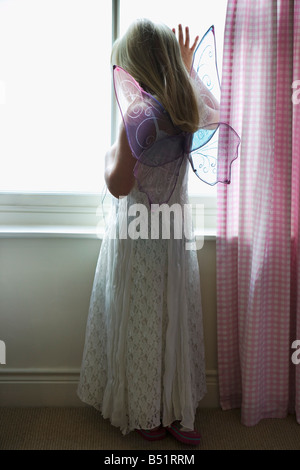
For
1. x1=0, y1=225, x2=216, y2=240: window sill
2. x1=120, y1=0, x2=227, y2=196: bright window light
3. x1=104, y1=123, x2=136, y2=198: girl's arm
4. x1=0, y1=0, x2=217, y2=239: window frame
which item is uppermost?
x1=120, y1=0, x2=227, y2=196: bright window light

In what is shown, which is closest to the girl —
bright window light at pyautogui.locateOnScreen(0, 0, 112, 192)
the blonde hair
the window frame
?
the blonde hair

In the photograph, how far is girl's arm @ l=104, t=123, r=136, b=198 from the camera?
1496mm

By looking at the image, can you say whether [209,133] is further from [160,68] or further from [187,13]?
[187,13]

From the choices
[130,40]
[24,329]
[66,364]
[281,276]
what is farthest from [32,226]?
[281,276]

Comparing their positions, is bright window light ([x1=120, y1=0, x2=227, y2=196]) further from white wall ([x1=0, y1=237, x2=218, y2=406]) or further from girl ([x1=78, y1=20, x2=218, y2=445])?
white wall ([x1=0, y1=237, x2=218, y2=406])

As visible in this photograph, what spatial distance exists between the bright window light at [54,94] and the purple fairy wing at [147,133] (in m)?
0.53

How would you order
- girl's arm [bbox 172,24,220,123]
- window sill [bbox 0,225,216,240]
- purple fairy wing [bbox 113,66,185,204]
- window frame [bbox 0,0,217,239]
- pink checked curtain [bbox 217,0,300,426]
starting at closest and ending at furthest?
purple fairy wing [bbox 113,66,185,204], girl's arm [bbox 172,24,220,123], pink checked curtain [bbox 217,0,300,426], window sill [bbox 0,225,216,240], window frame [bbox 0,0,217,239]

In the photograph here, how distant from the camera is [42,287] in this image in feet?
6.23

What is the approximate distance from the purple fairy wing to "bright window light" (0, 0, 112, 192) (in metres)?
0.53

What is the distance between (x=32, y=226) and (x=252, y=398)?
101cm

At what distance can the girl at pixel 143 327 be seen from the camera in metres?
1.65

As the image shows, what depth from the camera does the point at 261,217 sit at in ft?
5.81

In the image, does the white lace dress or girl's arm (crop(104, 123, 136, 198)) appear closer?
girl's arm (crop(104, 123, 136, 198))

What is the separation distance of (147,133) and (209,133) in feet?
0.61
